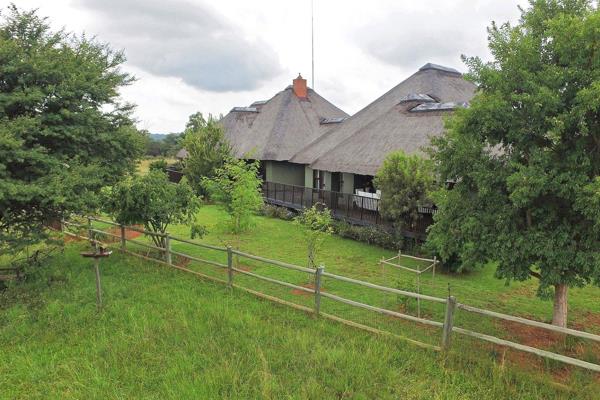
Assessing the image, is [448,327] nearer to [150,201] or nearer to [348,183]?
[150,201]

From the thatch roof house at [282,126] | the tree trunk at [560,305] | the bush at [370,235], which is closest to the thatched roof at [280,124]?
the thatch roof house at [282,126]

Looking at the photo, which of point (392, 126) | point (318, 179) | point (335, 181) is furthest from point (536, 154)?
point (318, 179)

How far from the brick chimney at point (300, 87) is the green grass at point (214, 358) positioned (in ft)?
77.3

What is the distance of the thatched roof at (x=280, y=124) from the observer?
83.7 ft

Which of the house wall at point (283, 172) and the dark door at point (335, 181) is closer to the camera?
the dark door at point (335, 181)

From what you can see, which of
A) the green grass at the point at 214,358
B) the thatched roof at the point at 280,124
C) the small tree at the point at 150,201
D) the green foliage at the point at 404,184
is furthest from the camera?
the thatched roof at the point at 280,124

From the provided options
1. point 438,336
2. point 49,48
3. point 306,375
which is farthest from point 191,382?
point 49,48

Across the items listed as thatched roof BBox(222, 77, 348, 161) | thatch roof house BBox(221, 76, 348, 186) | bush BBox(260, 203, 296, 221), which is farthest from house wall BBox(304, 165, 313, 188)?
bush BBox(260, 203, 296, 221)

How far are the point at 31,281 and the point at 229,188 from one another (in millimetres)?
6612

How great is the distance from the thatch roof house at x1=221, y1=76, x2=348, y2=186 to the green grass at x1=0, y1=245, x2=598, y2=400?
1487 centimetres

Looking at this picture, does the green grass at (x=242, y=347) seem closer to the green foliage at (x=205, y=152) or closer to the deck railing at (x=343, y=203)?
the deck railing at (x=343, y=203)

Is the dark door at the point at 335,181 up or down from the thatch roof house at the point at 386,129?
down

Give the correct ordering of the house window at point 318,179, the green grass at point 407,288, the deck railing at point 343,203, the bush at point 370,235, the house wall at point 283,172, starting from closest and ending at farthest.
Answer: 1. the green grass at point 407,288
2. the deck railing at point 343,203
3. the bush at point 370,235
4. the house window at point 318,179
5. the house wall at point 283,172

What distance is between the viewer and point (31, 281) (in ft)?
34.7
